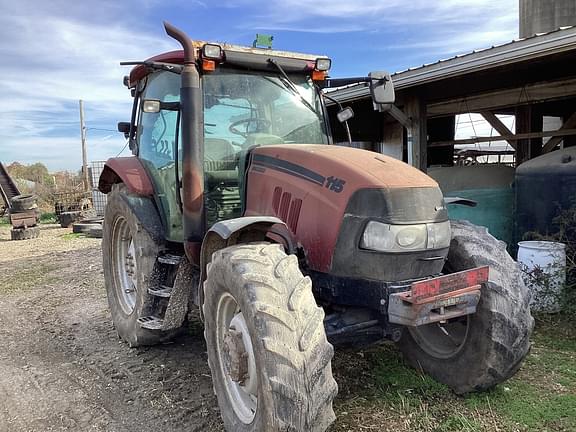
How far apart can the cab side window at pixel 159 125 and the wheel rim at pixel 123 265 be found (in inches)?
26.9

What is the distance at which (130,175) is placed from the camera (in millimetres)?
4168

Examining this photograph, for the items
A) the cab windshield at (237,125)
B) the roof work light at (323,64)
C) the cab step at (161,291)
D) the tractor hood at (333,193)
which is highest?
the roof work light at (323,64)

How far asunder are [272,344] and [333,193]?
91 centimetres

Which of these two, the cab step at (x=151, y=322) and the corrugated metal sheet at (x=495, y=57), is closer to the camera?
the cab step at (x=151, y=322)

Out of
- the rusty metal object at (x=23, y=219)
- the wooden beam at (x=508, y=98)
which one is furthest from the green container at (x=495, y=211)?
the rusty metal object at (x=23, y=219)

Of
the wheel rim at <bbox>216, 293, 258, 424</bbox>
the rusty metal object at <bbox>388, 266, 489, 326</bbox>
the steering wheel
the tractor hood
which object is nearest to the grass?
the wheel rim at <bbox>216, 293, 258, 424</bbox>

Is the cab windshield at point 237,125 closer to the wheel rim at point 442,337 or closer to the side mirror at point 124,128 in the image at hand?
the wheel rim at point 442,337

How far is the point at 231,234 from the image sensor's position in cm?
265

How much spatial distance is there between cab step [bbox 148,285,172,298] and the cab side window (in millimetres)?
959

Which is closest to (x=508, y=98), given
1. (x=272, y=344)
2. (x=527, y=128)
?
(x=527, y=128)

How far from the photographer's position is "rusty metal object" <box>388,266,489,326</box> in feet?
8.05

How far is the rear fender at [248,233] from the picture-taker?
2.66 metres

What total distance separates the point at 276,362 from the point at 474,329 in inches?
53.5

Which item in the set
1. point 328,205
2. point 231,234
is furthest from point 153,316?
point 328,205
